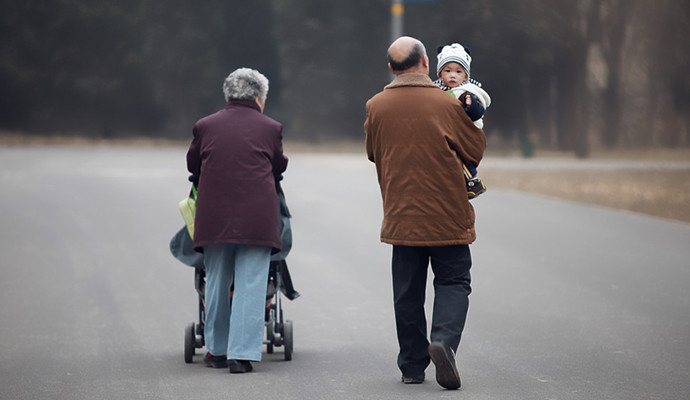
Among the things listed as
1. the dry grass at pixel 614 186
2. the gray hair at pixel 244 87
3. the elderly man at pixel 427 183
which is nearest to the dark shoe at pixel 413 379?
the elderly man at pixel 427 183

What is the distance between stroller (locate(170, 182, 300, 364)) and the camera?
6655 millimetres

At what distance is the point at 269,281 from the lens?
677cm

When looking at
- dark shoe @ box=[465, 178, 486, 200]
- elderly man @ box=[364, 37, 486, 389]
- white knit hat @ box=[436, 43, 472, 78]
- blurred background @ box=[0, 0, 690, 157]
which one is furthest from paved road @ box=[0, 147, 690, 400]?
blurred background @ box=[0, 0, 690, 157]

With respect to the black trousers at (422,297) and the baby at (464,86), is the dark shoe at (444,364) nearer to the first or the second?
the black trousers at (422,297)

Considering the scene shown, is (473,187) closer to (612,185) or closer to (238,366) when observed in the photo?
(238,366)

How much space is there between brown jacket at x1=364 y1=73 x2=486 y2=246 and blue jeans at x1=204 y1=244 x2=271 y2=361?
928mm

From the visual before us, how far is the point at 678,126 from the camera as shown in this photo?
1747 inches

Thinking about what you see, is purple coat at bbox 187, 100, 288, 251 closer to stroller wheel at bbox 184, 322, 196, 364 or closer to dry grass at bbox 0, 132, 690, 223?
stroller wheel at bbox 184, 322, 196, 364

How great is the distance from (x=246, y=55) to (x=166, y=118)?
14.7 feet

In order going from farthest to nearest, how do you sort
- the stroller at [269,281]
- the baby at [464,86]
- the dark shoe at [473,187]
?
the stroller at [269,281], the dark shoe at [473,187], the baby at [464,86]

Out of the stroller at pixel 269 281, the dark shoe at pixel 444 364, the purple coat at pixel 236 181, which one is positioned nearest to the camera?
the dark shoe at pixel 444 364

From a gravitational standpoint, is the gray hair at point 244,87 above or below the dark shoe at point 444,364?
above

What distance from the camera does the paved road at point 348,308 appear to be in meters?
6.30

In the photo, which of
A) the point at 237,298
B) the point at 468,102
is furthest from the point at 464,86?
the point at 237,298
